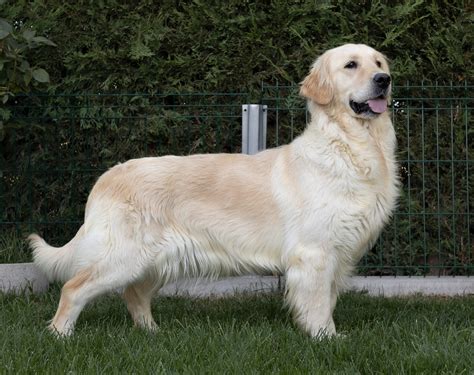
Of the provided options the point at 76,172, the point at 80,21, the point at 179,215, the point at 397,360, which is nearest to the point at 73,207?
the point at 76,172

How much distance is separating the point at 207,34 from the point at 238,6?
323mm

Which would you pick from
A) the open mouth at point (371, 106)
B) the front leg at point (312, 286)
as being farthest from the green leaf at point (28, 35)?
the front leg at point (312, 286)

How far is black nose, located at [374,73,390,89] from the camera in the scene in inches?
169

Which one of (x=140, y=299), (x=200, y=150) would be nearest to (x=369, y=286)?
(x=200, y=150)

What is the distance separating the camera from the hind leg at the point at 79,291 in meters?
4.34

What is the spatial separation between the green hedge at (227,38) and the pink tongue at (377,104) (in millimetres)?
1851

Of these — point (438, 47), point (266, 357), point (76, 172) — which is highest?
point (438, 47)

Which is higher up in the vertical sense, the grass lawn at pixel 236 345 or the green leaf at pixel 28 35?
the green leaf at pixel 28 35

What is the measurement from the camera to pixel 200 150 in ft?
20.6

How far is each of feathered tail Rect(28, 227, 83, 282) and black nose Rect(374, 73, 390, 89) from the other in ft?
5.94

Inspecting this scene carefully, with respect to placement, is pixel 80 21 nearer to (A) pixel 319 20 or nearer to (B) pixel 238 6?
(B) pixel 238 6

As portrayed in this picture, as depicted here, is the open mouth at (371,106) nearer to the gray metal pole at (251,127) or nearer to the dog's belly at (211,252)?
the dog's belly at (211,252)

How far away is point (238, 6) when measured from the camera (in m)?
6.32

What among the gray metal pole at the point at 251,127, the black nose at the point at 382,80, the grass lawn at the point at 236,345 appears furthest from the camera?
the gray metal pole at the point at 251,127
